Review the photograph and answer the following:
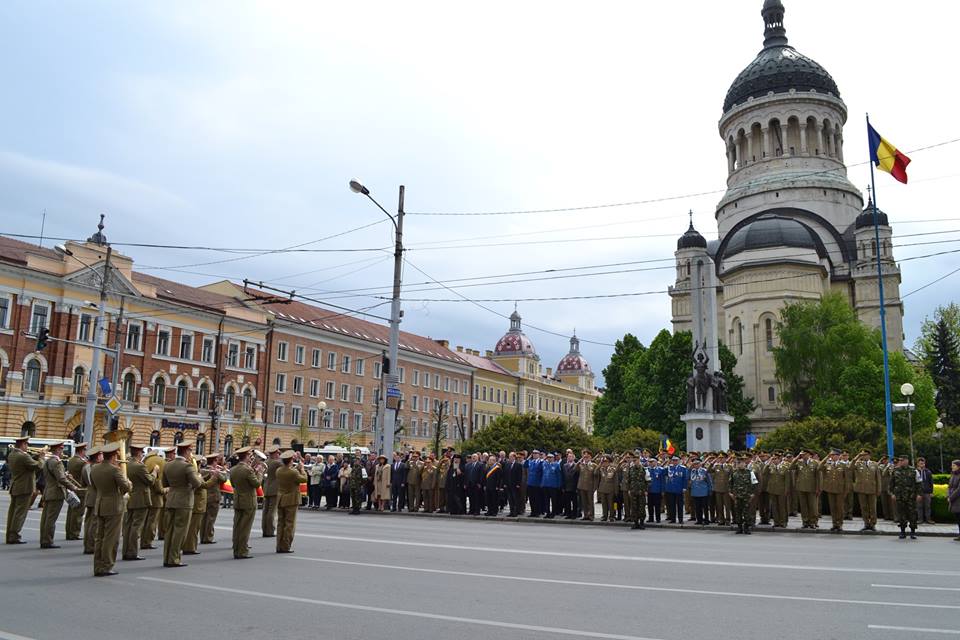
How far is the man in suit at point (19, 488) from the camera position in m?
12.8

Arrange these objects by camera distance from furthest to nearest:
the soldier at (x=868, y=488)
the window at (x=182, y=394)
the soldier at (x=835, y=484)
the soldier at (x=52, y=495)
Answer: the window at (x=182, y=394)
the soldier at (x=868, y=488)
the soldier at (x=835, y=484)
the soldier at (x=52, y=495)

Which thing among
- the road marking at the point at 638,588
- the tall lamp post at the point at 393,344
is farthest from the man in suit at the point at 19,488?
the tall lamp post at the point at 393,344

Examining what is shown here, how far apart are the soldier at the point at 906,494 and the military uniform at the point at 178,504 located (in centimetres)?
1382

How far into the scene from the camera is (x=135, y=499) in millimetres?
10789

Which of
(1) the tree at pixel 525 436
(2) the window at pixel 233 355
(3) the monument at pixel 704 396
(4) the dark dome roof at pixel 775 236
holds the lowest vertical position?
(1) the tree at pixel 525 436

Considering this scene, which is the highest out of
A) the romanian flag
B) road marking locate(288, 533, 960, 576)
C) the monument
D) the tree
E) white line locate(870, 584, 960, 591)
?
the romanian flag

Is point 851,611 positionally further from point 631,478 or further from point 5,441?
point 5,441

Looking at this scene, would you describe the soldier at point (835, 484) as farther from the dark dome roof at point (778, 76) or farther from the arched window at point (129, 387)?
the dark dome roof at point (778, 76)

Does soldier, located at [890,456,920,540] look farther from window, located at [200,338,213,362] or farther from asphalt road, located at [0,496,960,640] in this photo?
window, located at [200,338,213,362]

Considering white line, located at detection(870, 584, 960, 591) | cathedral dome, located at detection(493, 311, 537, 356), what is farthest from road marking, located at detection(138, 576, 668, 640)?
cathedral dome, located at detection(493, 311, 537, 356)

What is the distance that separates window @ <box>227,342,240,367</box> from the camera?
5762 cm

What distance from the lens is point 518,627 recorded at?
667 cm

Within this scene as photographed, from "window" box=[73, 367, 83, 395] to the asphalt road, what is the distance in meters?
38.1

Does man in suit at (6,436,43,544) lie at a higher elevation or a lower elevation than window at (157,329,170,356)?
lower
